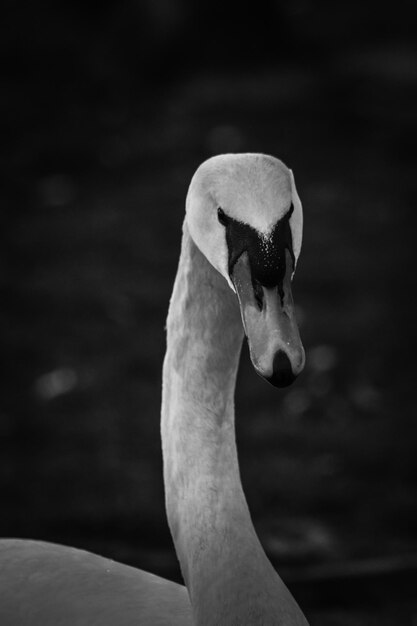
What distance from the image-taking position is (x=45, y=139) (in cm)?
584

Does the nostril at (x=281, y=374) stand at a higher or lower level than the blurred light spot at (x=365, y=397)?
higher

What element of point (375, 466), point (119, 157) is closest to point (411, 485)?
point (375, 466)

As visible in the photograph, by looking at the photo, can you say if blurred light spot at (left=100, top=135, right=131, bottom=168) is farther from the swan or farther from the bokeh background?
the swan

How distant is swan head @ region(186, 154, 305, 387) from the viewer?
6.04 ft

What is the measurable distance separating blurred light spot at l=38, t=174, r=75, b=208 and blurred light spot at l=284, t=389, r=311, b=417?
158 cm

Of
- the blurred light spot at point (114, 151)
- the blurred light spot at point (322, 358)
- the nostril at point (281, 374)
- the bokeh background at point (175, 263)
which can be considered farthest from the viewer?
the blurred light spot at point (114, 151)

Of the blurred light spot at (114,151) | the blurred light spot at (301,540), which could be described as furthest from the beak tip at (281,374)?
the blurred light spot at (114,151)

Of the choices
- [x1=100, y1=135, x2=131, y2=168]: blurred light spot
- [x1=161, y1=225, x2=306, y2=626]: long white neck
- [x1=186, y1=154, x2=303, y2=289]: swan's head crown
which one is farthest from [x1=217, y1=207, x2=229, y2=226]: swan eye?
[x1=100, y1=135, x2=131, y2=168]: blurred light spot

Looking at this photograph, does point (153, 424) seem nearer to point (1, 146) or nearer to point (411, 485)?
point (411, 485)

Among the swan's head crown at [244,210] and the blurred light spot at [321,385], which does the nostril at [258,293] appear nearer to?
the swan's head crown at [244,210]

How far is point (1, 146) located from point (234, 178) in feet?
13.1

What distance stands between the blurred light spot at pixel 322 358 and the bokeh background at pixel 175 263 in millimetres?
12

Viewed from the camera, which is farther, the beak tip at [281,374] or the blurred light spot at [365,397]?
the blurred light spot at [365,397]

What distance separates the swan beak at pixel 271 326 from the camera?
71.1 inches
